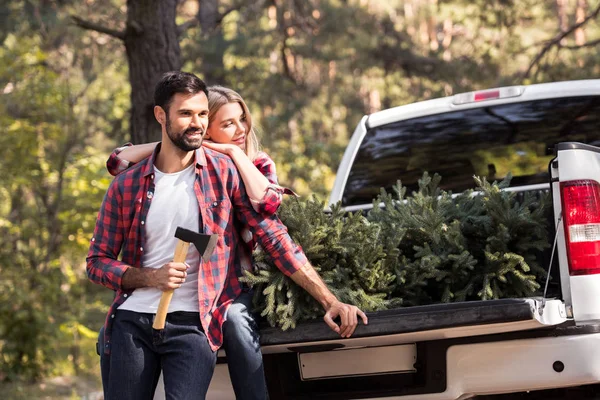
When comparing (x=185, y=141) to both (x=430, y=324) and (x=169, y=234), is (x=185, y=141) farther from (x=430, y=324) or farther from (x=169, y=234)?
(x=430, y=324)

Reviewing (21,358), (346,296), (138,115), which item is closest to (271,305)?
(346,296)

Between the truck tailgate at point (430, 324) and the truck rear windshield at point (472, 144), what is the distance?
6.49 ft

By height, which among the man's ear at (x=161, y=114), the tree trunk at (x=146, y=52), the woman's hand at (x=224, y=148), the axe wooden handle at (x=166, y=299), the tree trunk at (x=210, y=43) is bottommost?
the axe wooden handle at (x=166, y=299)

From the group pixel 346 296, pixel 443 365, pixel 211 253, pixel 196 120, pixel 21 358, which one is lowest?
pixel 21 358

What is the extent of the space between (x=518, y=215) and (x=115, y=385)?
188 cm

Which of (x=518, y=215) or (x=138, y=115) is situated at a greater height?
(x=138, y=115)

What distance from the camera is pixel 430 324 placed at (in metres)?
3.55

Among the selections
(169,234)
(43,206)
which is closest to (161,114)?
(169,234)

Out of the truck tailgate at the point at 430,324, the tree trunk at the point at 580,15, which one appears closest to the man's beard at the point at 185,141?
the truck tailgate at the point at 430,324

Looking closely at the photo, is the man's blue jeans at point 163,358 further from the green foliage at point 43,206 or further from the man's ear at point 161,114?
the green foliage at point 43,206

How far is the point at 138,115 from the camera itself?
7.58 meters

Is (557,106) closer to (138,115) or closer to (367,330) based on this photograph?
(367,330)

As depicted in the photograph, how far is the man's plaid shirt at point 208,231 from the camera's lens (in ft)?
11.9

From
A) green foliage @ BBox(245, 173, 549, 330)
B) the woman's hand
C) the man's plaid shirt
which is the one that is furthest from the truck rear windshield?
the man's plaid shirt
